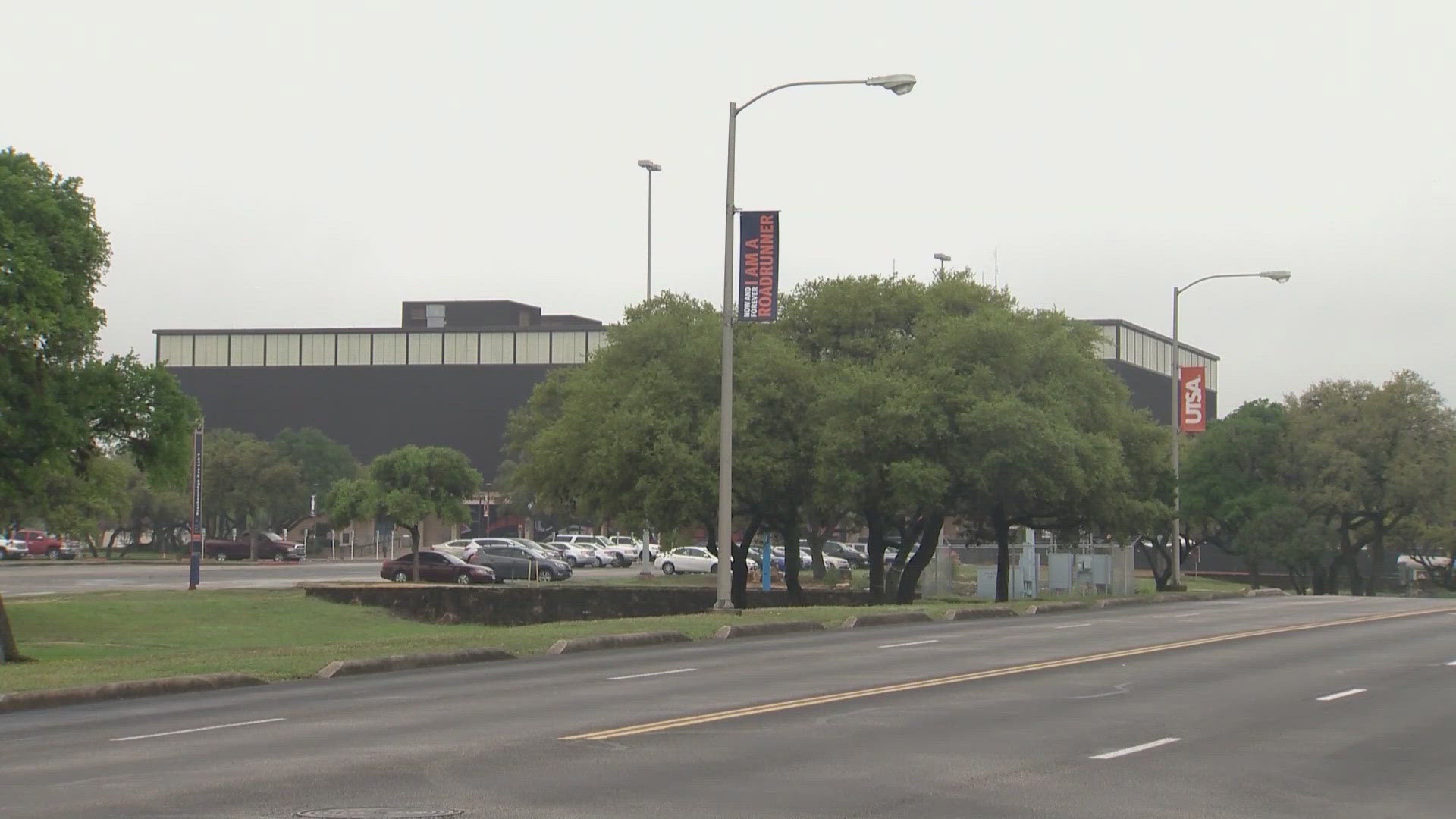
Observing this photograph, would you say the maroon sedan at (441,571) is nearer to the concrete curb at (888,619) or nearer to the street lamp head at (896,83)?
the concrete curb at (888,619)

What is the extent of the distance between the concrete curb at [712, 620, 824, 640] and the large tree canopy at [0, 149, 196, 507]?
14189 mm

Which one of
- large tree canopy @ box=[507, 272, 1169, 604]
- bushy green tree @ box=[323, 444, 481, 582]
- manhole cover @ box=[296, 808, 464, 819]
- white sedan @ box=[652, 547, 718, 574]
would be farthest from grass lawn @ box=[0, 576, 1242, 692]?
white sedan @ box=[652, 547, 718, 574]

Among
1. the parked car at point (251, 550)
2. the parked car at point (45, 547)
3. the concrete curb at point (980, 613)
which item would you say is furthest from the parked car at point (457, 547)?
the concrete curb at point (980, 613)

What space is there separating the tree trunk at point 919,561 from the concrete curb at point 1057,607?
26.4 feet

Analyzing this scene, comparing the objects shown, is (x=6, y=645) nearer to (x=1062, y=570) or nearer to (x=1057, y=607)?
(x=1057, y=607)

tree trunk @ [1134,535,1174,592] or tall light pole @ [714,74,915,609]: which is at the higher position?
tall light pole @ [714,74,915,609]

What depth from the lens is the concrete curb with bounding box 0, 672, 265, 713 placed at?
672 inches

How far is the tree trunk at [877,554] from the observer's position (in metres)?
50.3

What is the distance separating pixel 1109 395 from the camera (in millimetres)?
50688

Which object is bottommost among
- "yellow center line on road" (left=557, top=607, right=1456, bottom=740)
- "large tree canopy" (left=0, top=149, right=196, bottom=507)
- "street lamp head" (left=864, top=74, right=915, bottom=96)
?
"yellow center line on road" (left=557, top=607, right=1456, bottom=740)

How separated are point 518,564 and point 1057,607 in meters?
32.2

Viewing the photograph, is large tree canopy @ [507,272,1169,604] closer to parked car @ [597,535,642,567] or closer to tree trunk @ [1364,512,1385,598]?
parked car @ [597,535,642,567]

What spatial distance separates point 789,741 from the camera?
13.2 meters

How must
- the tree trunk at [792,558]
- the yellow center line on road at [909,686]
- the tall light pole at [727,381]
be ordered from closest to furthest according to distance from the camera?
the yellow center line on road at [909,686] → the tall light pole at [727,381] → the tree trunk at [792,558]
